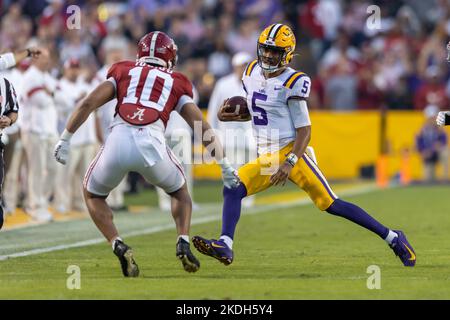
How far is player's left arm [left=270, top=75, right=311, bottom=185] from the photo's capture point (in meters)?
8.58

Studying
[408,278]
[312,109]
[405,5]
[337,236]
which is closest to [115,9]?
[312,109]

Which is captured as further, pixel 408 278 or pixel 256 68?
pixel 256 68

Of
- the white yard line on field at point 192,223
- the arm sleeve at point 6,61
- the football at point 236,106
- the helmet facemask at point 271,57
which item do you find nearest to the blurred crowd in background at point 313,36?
the white yard line on field at point 192,223

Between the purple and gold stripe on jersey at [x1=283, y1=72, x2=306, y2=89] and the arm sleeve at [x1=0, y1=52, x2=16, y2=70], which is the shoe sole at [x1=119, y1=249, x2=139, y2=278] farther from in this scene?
the arm sleeve at [x1=0, y1=52, x2=16, y2=70]

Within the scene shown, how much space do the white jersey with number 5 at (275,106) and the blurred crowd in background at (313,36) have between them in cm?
956

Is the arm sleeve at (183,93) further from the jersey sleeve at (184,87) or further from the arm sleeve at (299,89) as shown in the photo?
the arm sleeve at (299,89)

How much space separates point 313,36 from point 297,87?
14305mm

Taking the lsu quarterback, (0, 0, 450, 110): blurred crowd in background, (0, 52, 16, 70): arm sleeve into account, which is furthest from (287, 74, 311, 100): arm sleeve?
(0, 0, 450, 110): blurred crowd in background

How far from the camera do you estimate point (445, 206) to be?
1520 cm

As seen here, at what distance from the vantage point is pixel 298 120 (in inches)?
346

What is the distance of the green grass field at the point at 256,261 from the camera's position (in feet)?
23.7

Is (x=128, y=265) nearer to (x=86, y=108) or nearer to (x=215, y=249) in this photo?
(x=215, y=249)

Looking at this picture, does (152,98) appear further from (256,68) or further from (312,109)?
(312,109)
